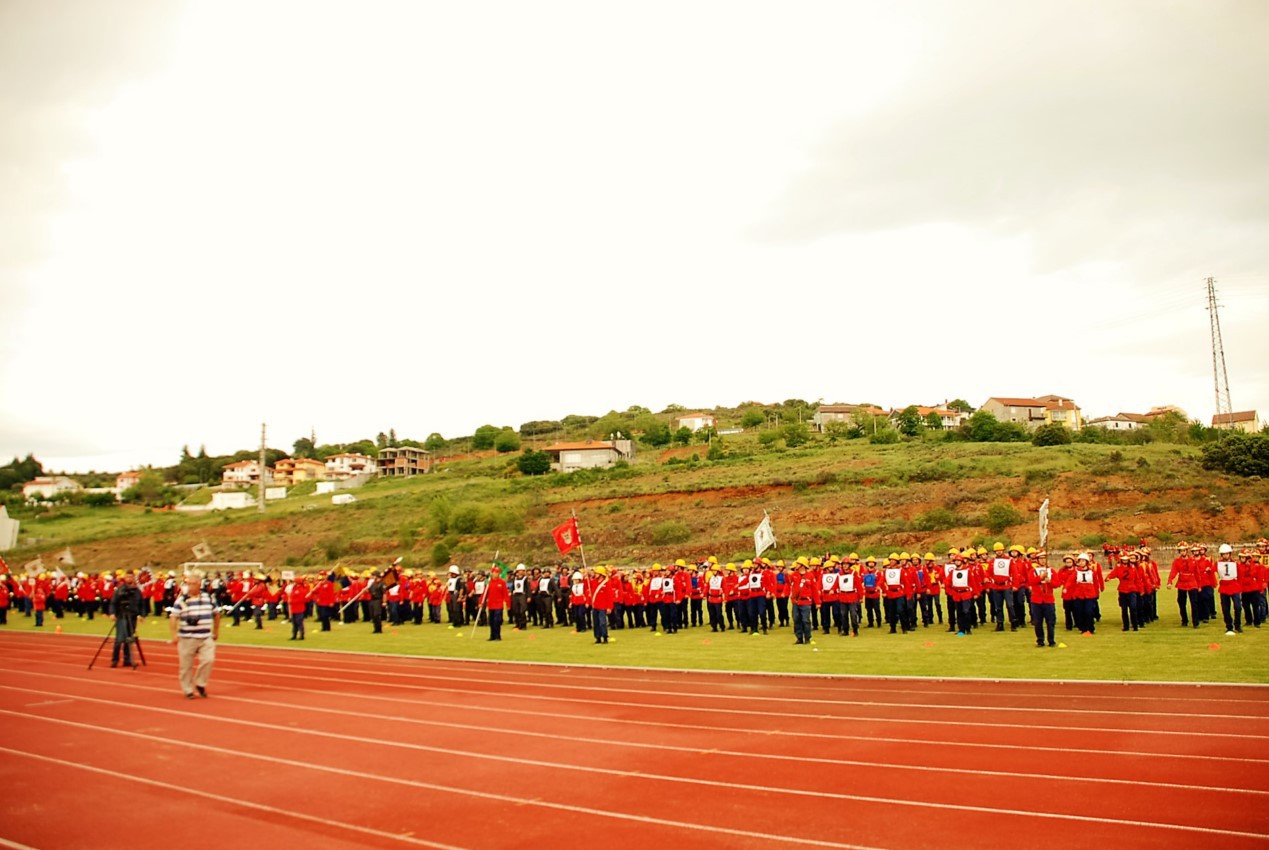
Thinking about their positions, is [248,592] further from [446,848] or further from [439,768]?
[446,848]

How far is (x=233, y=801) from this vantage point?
28.6 feet

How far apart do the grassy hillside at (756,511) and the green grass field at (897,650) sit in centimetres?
2029

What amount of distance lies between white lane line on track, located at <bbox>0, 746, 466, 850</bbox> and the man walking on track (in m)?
3.26

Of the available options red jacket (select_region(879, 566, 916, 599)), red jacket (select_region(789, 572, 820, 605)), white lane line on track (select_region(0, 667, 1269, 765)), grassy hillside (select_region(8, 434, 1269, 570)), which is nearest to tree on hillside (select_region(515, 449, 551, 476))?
grassy hillside (select_region(8, 434, 1269, 570))

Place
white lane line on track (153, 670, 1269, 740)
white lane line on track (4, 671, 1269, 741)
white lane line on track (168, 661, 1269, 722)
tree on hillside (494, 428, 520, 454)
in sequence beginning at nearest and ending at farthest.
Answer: white lane line on track (4, 671, 1269, 741), white lane line on track (153, 670, 1269, 740), white lane line on track (168, 661, 1269, 722), tree on hillside (494, 428, 520, 454)

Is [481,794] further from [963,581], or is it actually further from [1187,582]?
[1187,582]

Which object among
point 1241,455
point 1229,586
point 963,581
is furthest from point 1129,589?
point 1241,455

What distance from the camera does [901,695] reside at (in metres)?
13.1

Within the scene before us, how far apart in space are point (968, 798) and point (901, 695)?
5.17 m

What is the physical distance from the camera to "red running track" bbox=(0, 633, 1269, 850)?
24.6 feet

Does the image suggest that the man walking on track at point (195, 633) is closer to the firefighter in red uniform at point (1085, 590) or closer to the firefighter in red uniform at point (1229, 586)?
the firefighter in red uniform at point (1085, 590)

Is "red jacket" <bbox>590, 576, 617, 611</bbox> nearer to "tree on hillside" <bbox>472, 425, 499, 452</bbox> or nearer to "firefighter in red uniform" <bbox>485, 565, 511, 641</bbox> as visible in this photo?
"firefighter in red uniform" <bbox>485, 565, 511, 641</bbox>

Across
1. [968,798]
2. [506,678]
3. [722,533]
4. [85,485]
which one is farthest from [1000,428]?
[85,485]

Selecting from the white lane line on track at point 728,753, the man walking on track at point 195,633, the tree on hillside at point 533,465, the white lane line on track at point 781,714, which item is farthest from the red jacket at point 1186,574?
the tree on hillside at point 533,465
